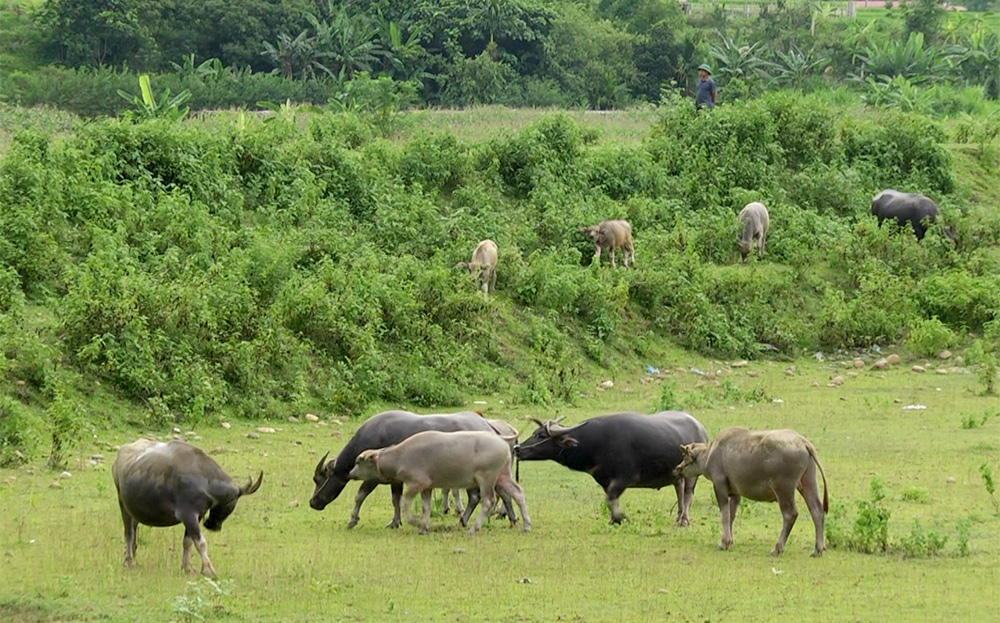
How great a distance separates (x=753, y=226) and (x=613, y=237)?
2.83 metres

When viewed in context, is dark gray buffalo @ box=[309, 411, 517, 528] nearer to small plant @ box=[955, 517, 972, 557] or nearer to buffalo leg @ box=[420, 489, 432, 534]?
buffalo leg @ box=[420, 489, 432, 534]

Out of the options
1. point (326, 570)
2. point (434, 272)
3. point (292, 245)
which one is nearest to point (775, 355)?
point (434, 272)

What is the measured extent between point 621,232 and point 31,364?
979cm

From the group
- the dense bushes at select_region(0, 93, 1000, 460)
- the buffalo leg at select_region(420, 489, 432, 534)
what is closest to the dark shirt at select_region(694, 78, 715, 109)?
the dense bushes at select_region(0, 93, 1000, 460)

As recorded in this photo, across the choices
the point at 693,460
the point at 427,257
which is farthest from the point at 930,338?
the point at 693,460

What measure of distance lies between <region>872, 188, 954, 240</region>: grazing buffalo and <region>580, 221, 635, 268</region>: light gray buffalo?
570 cm

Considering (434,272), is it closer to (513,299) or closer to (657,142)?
(513,299)

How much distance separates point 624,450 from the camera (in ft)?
38.1

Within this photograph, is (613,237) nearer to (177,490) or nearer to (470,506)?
(470,506)

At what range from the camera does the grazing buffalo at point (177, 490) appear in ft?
31.2

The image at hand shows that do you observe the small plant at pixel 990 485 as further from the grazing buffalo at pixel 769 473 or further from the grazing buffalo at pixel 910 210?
the grazing buffalo at pixel 910 210

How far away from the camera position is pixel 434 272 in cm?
1911

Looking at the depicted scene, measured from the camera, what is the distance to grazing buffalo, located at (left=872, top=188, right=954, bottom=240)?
2538cm

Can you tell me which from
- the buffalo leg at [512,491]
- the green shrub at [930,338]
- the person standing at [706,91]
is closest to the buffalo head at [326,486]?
the buffalo leg at [512,491]
